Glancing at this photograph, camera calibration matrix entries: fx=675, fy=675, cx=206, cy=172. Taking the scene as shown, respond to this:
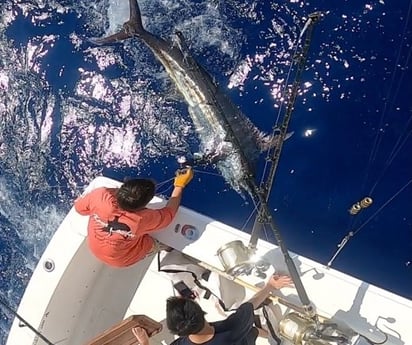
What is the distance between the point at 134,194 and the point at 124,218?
0.22 m

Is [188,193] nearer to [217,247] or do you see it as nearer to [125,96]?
[125,96]

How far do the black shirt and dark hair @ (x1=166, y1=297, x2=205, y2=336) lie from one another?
20 cm

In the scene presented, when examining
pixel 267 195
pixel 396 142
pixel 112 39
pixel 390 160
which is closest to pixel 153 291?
pixel 267 195

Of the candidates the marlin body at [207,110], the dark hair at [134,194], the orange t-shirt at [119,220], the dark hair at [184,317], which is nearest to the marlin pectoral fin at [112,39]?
the marlin body at [207,110]

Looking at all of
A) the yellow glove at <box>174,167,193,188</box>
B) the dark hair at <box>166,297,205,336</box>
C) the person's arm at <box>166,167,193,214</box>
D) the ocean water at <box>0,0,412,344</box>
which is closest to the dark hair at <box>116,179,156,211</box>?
the person's arm at <box>166,167,193,214</box>

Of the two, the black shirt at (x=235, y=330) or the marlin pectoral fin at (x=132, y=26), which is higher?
the marlin pectoral fin at (x=132, y=26)

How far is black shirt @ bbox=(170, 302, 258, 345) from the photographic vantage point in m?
3.83

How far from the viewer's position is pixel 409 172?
580 cm

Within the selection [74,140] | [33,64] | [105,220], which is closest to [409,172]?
[105,220]

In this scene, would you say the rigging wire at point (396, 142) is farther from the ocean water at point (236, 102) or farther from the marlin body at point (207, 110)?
the marlin body at point (207, 110)

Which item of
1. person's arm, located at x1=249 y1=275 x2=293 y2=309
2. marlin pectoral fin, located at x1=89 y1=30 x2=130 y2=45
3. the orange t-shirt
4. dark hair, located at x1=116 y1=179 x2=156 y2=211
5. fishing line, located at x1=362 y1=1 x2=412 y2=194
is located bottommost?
person's arm, located at x1=249 y1=275 x2=293 y2=309

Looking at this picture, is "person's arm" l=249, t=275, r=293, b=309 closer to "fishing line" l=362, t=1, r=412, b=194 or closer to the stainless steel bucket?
the stainless steel bucket

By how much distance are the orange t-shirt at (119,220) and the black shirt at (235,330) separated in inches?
34.1

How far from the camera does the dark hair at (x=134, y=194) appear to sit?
429 centimetres
